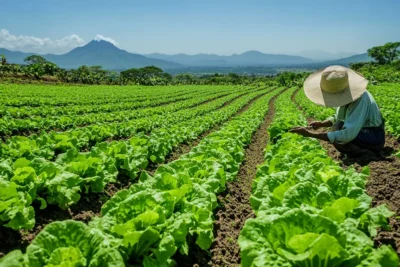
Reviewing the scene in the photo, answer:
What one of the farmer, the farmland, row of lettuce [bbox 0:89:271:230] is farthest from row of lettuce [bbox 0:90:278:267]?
the farmer

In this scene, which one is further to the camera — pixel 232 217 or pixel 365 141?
pixel 365 141

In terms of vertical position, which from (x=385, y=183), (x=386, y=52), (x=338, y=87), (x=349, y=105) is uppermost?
(x=386, y=52)

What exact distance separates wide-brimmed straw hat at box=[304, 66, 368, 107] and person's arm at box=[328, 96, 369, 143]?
0.26 meters

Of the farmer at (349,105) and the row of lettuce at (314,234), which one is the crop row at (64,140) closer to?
the row of lettuce at (314,234)

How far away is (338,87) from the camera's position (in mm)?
5793

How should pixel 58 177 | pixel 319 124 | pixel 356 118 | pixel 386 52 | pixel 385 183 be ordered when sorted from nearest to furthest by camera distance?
pixel 58 177
pixel 385 183
pixel 356 118
pixel 319 124
pixel 386 52

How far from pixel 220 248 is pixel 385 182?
304 centimetres

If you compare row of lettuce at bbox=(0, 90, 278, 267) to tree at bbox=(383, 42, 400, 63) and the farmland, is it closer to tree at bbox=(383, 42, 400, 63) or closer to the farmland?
the farmland

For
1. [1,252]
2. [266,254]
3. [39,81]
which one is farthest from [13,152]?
[39,81]

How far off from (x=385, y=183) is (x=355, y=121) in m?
1.19

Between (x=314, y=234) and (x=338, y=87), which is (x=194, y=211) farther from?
(x=338, y=87)

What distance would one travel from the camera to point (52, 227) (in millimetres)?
2570

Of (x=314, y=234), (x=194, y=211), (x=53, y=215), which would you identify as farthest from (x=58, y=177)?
(x=314, y=234)

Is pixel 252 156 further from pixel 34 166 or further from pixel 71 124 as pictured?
pixel 71 124
